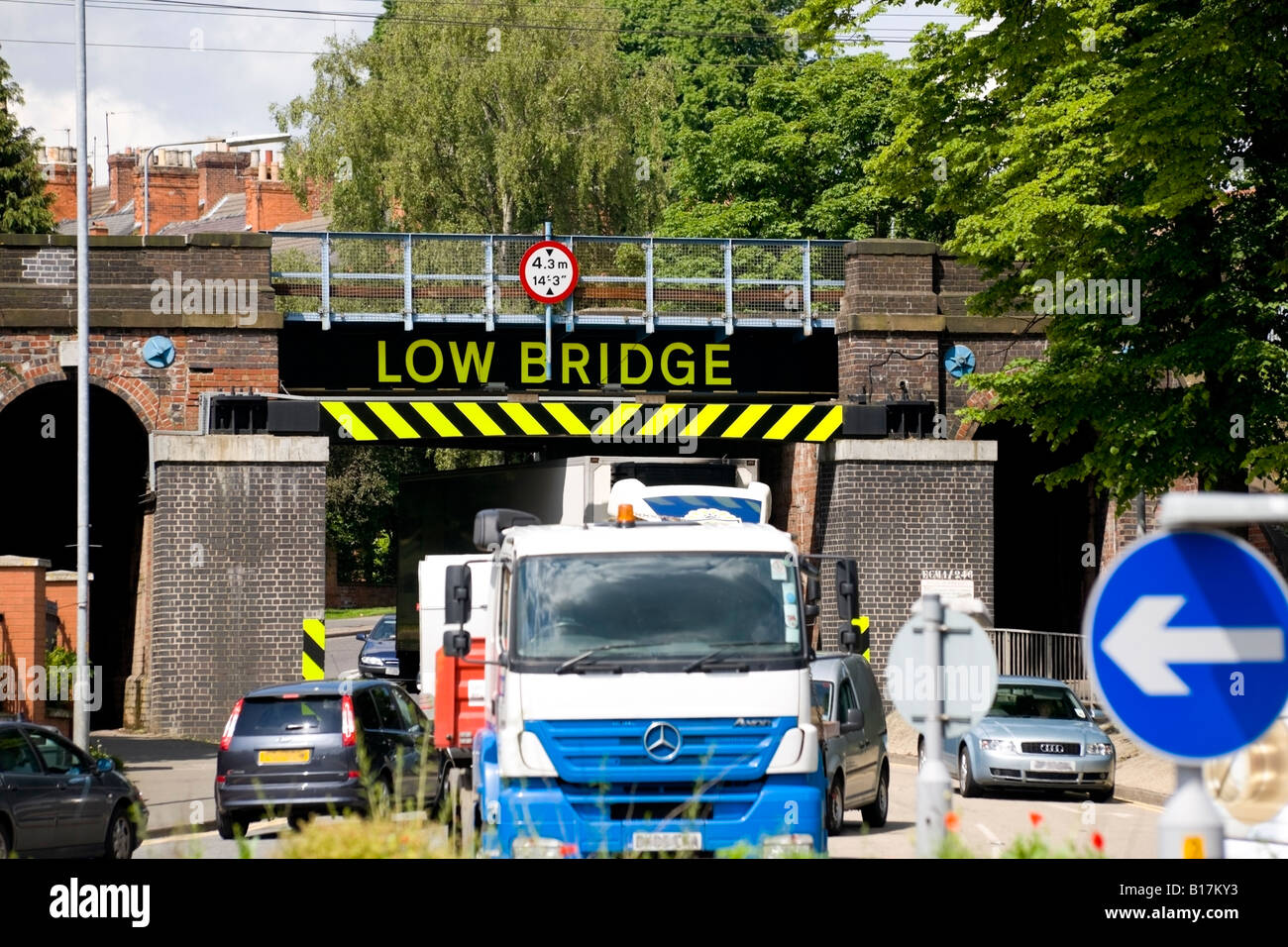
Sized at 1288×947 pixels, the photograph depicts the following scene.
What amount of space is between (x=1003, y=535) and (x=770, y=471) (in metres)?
7.60

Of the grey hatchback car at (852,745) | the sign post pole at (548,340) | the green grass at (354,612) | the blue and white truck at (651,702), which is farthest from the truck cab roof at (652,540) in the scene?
the green grass at (354,612)

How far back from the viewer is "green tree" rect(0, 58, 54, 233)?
164 ft

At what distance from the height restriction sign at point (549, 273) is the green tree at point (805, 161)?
17501 millimetres

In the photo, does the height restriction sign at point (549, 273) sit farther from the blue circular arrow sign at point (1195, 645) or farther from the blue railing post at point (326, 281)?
the blue circular arrow sign at point (1195, 645)

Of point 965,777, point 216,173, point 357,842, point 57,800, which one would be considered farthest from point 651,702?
point 216,173

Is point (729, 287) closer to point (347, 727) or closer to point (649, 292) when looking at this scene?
point (649, 292)

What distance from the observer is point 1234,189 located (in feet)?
78.3

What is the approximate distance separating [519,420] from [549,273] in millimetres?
3039

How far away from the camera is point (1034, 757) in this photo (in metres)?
21.5

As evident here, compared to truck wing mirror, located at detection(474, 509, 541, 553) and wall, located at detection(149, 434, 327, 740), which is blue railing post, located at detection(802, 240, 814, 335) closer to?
wall, located at detection(149, 434, 327, 740)

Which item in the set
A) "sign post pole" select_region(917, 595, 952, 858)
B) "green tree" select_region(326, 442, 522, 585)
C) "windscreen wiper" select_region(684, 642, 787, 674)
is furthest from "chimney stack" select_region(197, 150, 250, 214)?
"sign post pole" select_region(917, 595, 952, 858)

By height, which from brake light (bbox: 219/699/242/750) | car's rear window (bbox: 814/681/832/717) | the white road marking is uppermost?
car's rear window (bbox: 814/681/832/717)

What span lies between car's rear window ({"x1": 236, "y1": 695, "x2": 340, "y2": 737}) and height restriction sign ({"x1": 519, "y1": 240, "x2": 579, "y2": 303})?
1239cm

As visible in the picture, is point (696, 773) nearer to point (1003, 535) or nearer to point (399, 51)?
point (1003, 535)
